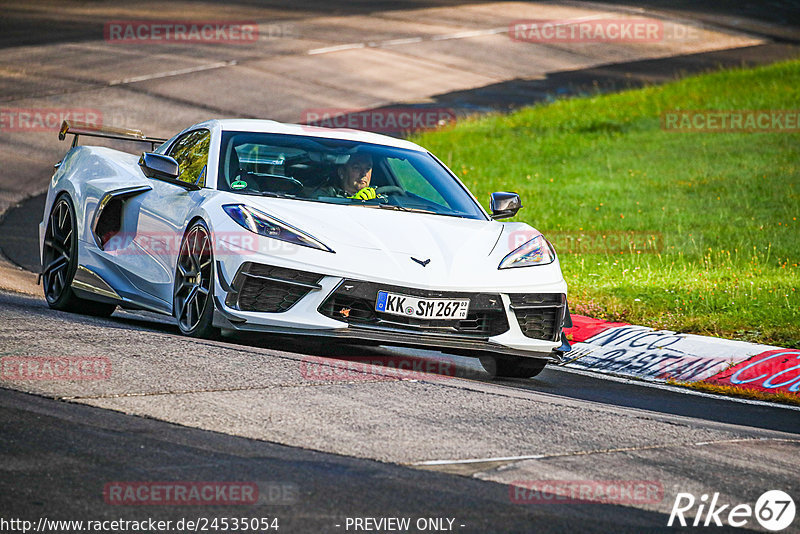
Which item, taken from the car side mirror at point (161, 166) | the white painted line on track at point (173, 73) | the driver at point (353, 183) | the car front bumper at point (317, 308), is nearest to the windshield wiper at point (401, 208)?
the driver at point (353, 183)

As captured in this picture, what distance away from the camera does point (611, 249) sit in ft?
45.5

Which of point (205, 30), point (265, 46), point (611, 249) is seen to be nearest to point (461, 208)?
point (611, 249)

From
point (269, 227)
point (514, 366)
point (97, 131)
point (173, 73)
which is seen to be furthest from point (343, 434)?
point (173, 73)

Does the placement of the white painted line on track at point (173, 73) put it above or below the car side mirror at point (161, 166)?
above

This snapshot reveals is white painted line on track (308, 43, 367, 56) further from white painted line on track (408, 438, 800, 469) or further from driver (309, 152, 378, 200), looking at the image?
white painted line on track (408, 438, 800, 469)

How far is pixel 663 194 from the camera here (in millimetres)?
17859

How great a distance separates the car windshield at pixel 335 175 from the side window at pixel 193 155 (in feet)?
0.49

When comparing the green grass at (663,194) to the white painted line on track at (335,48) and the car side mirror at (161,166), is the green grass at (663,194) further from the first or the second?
the white painted line on track at (335,48)

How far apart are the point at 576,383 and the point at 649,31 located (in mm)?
29725

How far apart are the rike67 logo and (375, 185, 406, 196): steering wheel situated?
3.95m

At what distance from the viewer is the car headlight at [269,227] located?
720 centimetres

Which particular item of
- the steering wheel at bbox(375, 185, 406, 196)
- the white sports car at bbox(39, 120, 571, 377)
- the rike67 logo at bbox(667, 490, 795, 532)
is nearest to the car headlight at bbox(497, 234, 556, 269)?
the white sports car at bbox(39, 120, 571, 377)

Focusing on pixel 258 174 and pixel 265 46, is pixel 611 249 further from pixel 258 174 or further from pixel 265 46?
pixel 265 46

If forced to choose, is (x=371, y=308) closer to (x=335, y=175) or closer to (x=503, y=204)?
(x=335, y=175)
